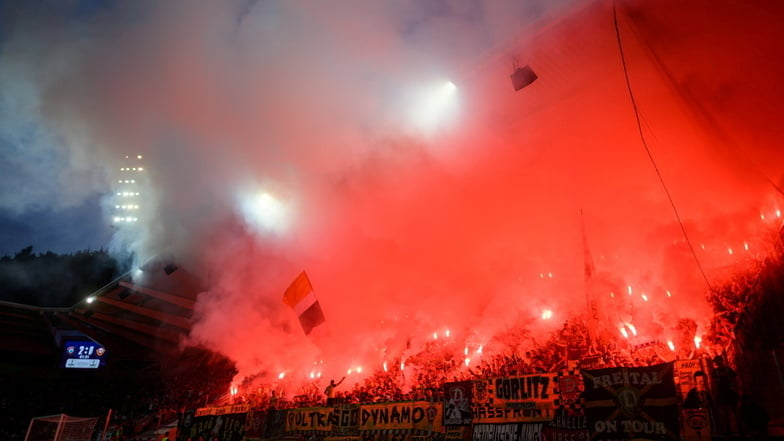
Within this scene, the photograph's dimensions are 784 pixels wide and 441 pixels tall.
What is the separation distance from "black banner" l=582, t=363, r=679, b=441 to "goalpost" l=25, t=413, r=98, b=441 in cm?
1627

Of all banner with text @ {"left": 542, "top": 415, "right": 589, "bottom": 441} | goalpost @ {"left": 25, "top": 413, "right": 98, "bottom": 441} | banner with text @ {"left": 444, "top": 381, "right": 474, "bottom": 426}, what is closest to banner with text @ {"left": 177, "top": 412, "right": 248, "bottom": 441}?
goalpost @ {"left": 25, "top": 413, "right": 98, "bottom": 441}

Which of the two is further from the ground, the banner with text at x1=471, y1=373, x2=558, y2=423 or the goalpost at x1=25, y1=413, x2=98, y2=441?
the banner with text at x1=471, y1=373, x2=558, y2=423

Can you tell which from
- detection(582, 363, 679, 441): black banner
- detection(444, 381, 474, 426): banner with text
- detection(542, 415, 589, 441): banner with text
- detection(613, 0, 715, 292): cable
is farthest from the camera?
detection(613, 0, 715, 292): cable

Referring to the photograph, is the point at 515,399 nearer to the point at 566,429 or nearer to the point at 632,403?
the point at 566,429

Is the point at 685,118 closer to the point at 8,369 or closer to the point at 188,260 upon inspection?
the point at 188,260

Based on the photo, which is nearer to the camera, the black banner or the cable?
the black banner

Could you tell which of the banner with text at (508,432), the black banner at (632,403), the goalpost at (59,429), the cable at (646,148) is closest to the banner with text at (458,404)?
the banner with text at (508,432)

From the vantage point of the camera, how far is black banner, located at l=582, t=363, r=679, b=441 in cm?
684

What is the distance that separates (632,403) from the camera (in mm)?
7180

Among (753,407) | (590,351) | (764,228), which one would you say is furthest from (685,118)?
(753,407)

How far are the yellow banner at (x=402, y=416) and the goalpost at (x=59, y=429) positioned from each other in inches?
437

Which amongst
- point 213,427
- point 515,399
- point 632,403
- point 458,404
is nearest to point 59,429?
point 213,427

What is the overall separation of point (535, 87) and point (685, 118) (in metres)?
4.25

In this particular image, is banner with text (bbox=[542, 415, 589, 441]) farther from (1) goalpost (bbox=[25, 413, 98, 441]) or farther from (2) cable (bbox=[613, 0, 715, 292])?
(1) goalpost (bbox=[25, 413, 98, 441])
